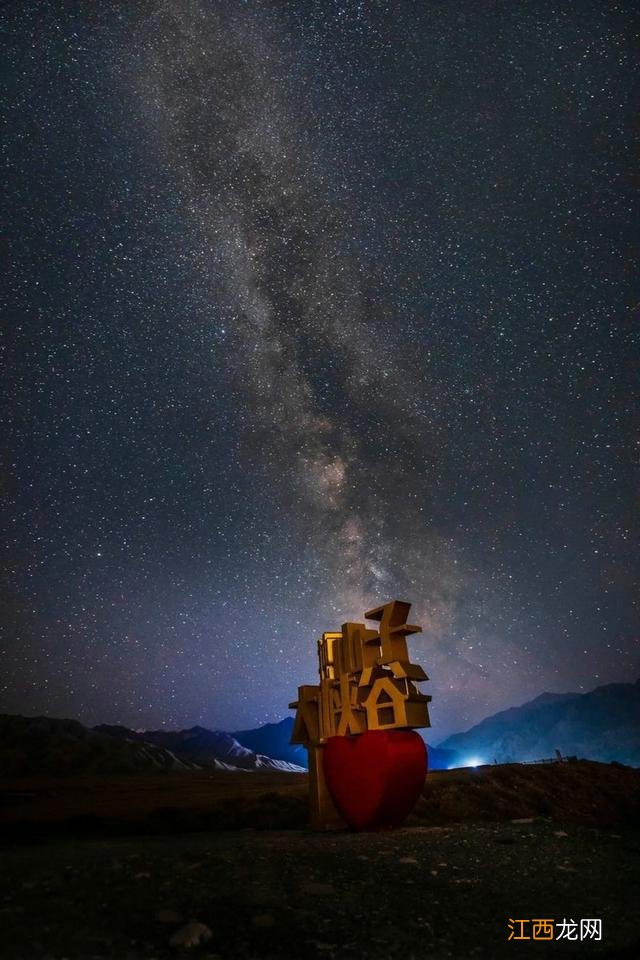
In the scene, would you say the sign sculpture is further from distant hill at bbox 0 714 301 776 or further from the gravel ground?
distant hill at bbox 0 714 301 776

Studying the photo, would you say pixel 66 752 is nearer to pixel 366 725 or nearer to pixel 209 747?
pixel 366 725

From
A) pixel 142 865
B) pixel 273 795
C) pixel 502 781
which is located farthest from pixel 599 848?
pixel 273 795

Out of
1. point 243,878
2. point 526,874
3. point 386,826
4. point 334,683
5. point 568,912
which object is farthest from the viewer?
point 334,683

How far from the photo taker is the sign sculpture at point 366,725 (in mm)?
9734

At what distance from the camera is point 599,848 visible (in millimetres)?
8500

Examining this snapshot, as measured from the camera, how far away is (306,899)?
5.42 m

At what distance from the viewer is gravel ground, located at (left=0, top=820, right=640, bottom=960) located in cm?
432

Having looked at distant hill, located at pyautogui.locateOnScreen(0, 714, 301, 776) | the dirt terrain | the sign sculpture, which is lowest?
distant hill, located at pyautogui.locateOnScreen(0, 714, 301, 776)

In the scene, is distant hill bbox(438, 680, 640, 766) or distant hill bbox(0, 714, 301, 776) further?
distant hill bbox(438, 680, 640, 766)

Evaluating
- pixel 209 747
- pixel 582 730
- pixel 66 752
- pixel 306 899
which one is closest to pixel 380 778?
pixel 306 899

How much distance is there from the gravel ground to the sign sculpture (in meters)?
1.50

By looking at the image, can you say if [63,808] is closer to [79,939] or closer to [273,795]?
[273,795]

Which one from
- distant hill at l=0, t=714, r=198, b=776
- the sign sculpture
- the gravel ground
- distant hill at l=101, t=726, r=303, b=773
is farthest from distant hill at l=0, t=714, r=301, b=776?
the gravel ground

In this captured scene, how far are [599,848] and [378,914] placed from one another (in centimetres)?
516
